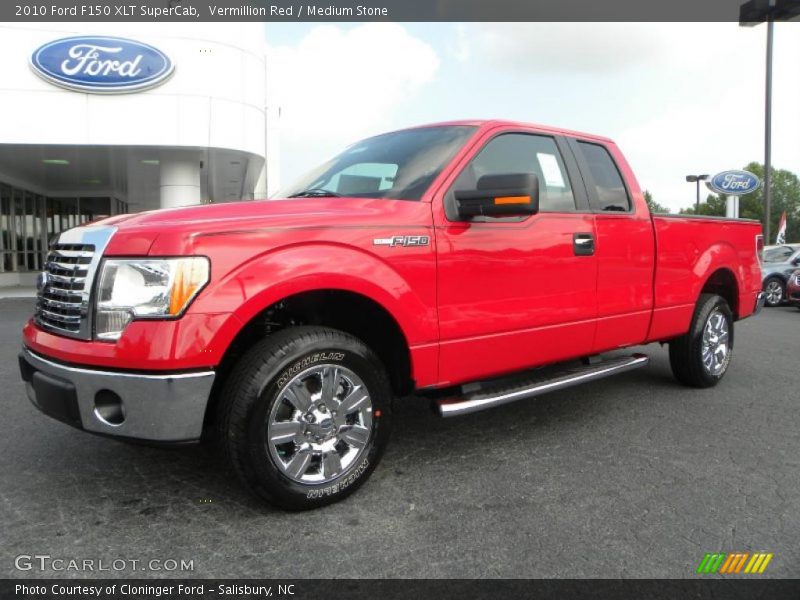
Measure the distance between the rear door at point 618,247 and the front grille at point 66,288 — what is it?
9.77 feet

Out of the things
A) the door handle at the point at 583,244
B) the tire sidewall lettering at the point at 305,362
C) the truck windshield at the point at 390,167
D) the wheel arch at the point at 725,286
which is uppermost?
the truck windshield at the point at 390,167

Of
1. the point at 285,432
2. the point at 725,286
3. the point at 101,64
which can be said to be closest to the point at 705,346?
the point at 725,286

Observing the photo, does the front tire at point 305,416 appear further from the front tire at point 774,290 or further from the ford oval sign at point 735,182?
the ford oval sign at point 735,182

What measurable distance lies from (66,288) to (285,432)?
1.17 m

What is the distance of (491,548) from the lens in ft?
8.23

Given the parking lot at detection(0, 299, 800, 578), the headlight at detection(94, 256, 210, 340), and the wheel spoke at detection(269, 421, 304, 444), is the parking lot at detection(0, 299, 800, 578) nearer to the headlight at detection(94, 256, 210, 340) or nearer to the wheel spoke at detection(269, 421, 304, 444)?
the wheel spoke at detection(269, 421, 304, 444)

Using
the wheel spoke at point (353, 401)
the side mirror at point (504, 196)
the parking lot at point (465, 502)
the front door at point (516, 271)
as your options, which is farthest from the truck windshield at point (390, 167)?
the parking lot at point (465, 502)

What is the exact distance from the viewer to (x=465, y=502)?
2.94 m

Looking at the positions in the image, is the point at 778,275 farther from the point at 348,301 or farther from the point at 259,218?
the point at 259,218

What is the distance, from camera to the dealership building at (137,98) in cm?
1470

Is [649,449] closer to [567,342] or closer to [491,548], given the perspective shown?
[567,342]
